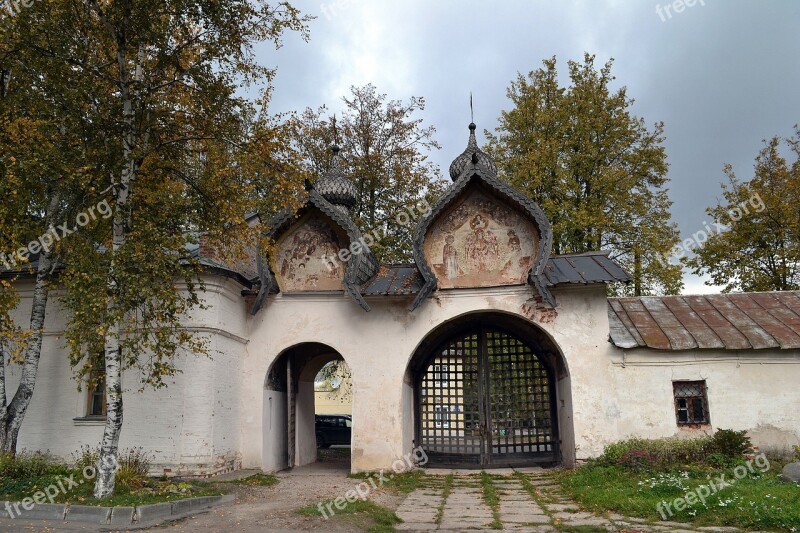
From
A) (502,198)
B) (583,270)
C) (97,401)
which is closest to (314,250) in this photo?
(502,198)

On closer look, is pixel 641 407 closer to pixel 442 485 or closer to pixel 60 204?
pixel 442 485

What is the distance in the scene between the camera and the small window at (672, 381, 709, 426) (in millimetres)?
12484

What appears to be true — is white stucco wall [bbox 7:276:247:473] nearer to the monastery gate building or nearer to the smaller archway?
the monastery gate building

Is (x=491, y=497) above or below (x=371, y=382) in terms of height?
below

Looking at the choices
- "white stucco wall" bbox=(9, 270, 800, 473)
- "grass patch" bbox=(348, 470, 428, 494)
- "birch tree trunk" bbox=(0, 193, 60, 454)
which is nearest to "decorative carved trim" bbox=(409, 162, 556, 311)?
"white stucco wall" bbox=(9, 270, 800, 473)

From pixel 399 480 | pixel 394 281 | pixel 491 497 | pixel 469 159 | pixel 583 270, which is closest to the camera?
pixel 491 497

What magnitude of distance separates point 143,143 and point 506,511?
8308 mm

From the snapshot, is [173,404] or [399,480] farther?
[399,480]

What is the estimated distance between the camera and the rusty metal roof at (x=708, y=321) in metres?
12.6

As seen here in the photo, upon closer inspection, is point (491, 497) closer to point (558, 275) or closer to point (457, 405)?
point (457, 405)

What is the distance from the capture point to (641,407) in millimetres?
12492

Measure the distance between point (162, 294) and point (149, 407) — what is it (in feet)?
12.6

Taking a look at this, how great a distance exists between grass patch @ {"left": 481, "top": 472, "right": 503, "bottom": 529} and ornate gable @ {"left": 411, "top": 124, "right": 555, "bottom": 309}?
3.72 meters

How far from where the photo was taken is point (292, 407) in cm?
1423
